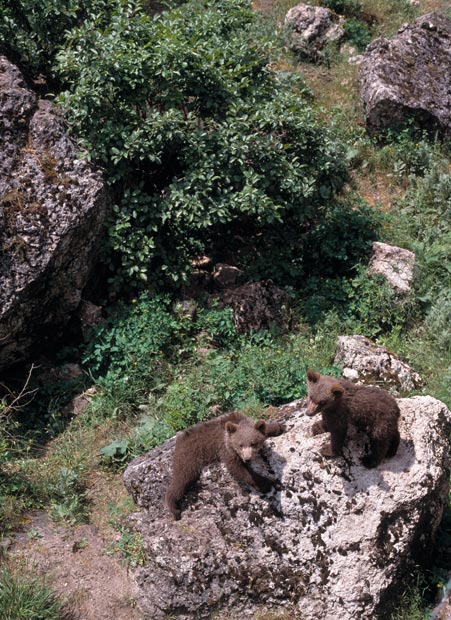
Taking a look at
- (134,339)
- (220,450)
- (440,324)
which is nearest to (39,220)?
(134,339)

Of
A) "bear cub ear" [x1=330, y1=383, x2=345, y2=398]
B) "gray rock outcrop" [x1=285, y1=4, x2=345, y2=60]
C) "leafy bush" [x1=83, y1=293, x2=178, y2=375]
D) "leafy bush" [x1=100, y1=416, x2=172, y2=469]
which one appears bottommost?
"leafy bush" [x1=100, y1=416, x2=172, y2=469]

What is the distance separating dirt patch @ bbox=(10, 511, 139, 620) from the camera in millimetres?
5969

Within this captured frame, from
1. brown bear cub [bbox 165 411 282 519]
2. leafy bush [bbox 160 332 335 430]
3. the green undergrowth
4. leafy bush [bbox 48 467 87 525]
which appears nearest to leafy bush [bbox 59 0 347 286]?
leafy bush [bbox 160 332 335 430]

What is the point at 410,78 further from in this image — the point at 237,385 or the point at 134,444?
the point at 134,444

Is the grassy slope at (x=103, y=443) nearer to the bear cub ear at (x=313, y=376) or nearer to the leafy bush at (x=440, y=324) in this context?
the leafy bush at (x=440, y=324)

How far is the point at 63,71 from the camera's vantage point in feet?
28.5

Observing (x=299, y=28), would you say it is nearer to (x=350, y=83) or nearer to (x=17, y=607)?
(x=350, y=83)

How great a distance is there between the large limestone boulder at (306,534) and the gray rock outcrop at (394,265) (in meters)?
3.42

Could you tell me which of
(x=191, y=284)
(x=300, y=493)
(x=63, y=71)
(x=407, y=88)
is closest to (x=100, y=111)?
(x=63, y=71)

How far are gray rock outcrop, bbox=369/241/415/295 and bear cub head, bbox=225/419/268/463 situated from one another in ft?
13.5

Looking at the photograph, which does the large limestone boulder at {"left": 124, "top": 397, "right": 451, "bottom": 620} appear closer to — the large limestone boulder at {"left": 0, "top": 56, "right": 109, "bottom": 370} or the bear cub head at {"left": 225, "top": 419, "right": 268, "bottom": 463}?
the bear cub head at {"left": 225, "top": 419, "right": 268, "bottom": 463}

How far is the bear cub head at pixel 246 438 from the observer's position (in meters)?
5.54

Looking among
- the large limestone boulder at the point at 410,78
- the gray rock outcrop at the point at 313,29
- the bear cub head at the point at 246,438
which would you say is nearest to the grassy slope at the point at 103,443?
the large limestone boulder at the point at 410,78

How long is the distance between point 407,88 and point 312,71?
109 inches
